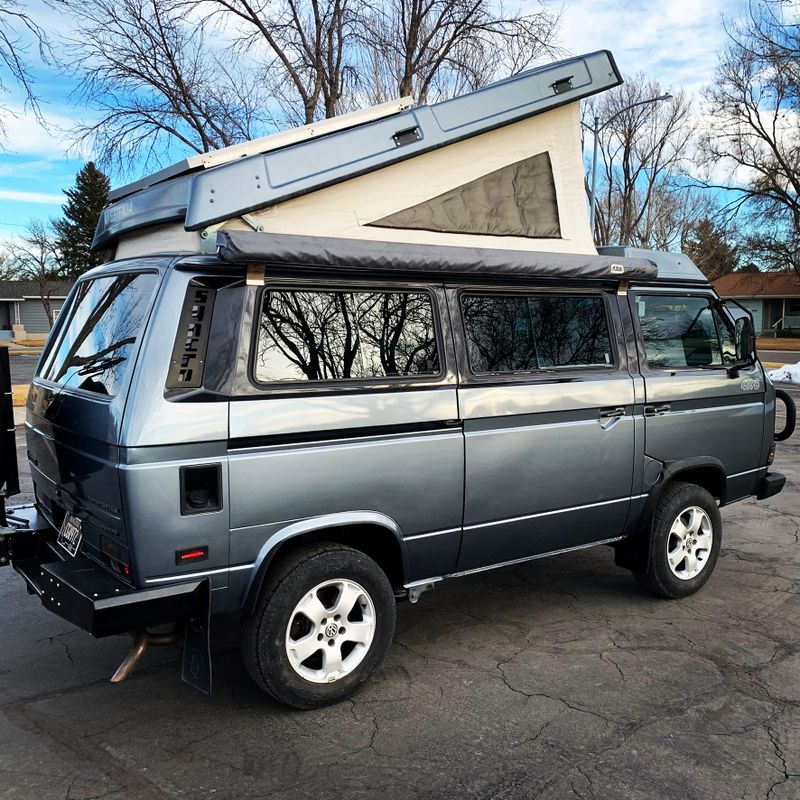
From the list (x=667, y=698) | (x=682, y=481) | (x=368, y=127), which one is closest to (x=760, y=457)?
(x=682, y=481)

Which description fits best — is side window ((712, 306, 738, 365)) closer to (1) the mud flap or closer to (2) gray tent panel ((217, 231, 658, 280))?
(2) gray tent panel ((217, 231, 658, 280))

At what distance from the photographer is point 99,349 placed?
3.78m

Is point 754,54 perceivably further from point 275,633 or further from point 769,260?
point 275,633

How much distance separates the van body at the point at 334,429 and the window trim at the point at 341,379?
0.04 ft

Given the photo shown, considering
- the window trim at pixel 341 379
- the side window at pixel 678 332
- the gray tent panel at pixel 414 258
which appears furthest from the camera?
the side window at pixel 678 332

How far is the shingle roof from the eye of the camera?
5634cm

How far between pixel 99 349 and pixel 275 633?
1591 millimetres

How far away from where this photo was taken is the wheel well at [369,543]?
12.0 feet

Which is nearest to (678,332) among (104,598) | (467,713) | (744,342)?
(744,342)

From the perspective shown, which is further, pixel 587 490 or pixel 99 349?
pixel 587 490

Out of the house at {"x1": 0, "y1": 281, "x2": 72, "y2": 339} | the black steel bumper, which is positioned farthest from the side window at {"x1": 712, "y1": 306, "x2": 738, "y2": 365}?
the house at {"x1": 0, "y1": 281, "x2": 72, "y2": 339}

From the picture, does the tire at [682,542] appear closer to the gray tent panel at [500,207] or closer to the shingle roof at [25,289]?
the gray tent panel at [500,207]

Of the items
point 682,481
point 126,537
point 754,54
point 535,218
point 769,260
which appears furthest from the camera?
point 769,260

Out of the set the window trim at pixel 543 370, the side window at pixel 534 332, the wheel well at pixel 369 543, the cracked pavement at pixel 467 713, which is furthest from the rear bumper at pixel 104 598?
the side window at pixel 534 332
